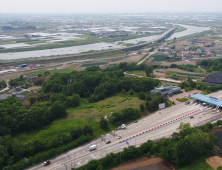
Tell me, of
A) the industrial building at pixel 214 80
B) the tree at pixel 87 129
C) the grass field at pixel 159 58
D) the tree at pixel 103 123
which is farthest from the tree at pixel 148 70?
the tree at pixel 87 129

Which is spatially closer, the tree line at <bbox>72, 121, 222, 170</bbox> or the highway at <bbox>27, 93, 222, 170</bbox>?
the tree line at <bbox>72, 121, 222, 170</bbox>

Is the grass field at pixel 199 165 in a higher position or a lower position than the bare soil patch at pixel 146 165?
higher

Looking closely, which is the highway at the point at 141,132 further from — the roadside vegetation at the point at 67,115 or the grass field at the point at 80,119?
the grass field at the point at 80,119

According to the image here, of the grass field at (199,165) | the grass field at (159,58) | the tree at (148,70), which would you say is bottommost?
the grass field at (159,58)

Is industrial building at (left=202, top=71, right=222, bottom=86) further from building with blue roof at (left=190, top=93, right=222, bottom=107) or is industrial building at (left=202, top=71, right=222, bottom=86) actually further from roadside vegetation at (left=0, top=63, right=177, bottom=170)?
roadside vegetation at (left=0, top=63, right=177, bottom=170)

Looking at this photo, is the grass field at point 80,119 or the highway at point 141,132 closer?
the highway at point 141,132

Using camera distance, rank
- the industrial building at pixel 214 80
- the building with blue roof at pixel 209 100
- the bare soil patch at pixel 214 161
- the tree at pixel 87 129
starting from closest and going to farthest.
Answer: the bare soil patch at pixel 214 161 → the tree at pixel 87 129 → the building with blue roof at pixel 209 100 → the industrial building at pixel 214 80

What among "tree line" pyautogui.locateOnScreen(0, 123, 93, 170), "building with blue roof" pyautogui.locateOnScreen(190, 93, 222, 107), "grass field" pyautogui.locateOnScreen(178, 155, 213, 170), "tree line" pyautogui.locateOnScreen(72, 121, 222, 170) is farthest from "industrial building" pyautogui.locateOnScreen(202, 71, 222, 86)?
"tree line" pyautogui.locateOnScreen(0, 123, 93, 170)

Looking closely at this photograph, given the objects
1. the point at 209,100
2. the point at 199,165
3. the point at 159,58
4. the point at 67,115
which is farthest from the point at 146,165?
the point at 159,58
